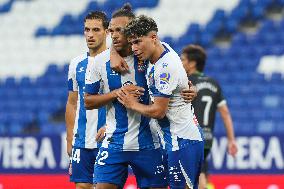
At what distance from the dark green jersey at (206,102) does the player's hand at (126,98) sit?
2629 mm

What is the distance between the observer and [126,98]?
576 centimetres

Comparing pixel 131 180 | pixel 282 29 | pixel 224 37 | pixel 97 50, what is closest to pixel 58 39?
pixel 224 37

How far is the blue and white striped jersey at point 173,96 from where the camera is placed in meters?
5.61

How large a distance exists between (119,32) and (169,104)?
0.69 meters

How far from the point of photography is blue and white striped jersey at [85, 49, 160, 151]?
5973mm

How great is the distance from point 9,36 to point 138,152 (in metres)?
11.7

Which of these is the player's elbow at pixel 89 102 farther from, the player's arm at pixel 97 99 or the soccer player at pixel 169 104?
the soccer player at pixel 169 104

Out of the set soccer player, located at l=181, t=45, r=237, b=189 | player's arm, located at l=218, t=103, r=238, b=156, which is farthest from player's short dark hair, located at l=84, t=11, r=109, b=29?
player's arm, located at l=218, t=103, r=238, b=156

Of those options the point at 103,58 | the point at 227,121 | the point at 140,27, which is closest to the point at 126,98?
the point at 103,58

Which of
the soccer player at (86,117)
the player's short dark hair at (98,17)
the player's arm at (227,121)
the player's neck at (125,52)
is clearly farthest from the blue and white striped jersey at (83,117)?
the player's arm at (227,121)

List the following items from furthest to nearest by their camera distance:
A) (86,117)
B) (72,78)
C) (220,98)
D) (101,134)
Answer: (220,98) → (72,78) → (86,117) → (101,134)

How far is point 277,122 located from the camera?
1302cm

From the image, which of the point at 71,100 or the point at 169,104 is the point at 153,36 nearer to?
the point at 169,104

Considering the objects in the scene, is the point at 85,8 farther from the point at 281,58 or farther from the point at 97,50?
the point at 97,50
